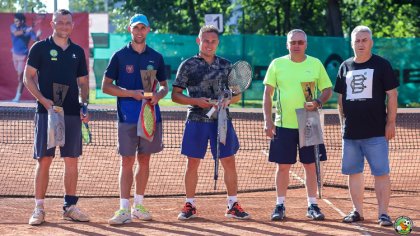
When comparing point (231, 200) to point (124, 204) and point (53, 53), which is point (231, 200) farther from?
point (53, 53)

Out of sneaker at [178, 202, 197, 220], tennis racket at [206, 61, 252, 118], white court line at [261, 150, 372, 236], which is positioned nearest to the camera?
white court line at [261, 150, 372, 236]

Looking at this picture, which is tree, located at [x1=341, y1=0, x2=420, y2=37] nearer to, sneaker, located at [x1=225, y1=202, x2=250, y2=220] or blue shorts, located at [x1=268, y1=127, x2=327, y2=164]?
blue shorts, located at [x1=268, y1=127, x2=327, y2=164]

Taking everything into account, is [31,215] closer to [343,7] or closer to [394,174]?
[394,174]

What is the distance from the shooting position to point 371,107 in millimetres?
8250

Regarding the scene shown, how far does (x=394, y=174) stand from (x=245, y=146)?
4.07 m

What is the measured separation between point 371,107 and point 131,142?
2.22 metres

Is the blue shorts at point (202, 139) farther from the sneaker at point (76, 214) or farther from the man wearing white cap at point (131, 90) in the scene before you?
the sneaker at point (76, 214)

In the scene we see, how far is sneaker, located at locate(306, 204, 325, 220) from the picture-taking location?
851 centimetres

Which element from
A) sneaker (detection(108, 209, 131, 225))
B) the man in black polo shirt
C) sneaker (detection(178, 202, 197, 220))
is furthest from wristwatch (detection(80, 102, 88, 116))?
sneaker (detection(178, 202, 197, 220))

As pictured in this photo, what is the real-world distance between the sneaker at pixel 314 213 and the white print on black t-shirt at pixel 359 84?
1092 mm

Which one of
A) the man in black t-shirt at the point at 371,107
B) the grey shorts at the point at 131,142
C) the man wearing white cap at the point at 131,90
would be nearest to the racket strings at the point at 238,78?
the man wearing white cap at the point at 131,90

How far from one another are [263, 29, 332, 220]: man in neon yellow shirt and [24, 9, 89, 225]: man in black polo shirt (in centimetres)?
178

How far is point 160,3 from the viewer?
32.3m

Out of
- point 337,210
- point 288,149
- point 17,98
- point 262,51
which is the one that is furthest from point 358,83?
point 17,98
